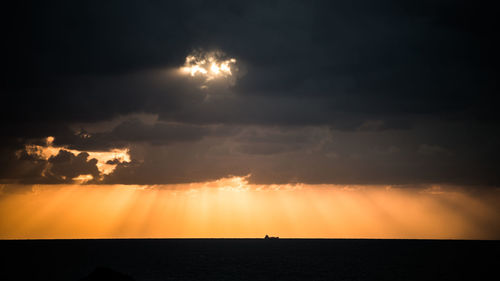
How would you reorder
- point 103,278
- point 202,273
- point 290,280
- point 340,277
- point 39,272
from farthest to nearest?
point 39,272, point 202,273, point 340,277, point 290,280, point 103,278

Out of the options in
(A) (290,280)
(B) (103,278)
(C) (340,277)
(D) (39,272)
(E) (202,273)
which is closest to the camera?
(B) (103,278)

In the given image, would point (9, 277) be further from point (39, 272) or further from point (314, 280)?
point (314, 280)

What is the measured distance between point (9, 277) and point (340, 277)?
7485 centimetres

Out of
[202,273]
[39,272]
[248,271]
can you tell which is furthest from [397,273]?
[39,272]

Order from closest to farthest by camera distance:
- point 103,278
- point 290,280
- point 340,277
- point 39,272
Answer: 1. point 103,278
2. point 290,280
3. point 340,277
4. point 39,272

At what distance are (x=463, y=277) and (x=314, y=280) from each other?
3796 centimetres


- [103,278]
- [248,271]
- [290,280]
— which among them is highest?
[248,271]

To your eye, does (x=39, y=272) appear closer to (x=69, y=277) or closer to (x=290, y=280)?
(x=69, y=277)

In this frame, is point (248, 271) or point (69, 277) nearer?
point (69, 277)

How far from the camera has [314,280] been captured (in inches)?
3834

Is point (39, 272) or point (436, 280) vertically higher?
point (39, 272)

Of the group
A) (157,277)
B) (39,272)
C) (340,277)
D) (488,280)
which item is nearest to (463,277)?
(488,280)

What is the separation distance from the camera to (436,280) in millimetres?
102250

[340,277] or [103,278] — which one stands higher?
[340,277]
